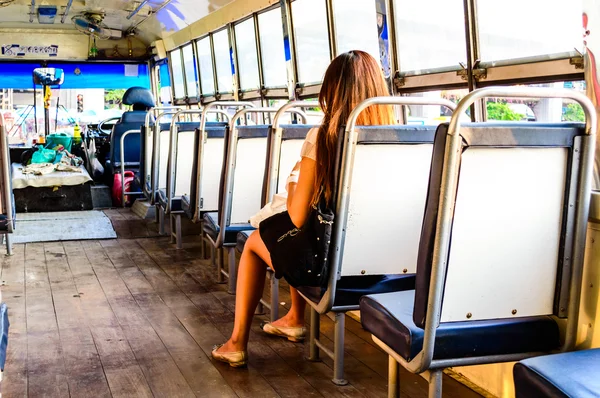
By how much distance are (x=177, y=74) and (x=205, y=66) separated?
1566mm

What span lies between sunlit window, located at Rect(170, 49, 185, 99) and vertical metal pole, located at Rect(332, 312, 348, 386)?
28.8ft

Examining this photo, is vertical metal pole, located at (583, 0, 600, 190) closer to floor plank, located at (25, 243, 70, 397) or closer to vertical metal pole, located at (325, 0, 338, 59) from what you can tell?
floor plank, located at (25, 243, 70, 397)

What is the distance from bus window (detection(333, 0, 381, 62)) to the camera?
16.8 ft

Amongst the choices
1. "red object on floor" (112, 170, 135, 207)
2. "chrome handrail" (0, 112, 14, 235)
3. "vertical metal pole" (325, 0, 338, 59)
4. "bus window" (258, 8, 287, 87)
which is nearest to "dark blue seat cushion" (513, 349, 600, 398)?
"chrome handrail" (0, 112, 14, 235)

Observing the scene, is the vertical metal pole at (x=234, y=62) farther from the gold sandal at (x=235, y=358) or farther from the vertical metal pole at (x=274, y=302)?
the gold sandal at (x=235, y=358)

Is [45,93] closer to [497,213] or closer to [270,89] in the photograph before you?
[270,89]

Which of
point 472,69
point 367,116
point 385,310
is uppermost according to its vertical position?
point 472,69

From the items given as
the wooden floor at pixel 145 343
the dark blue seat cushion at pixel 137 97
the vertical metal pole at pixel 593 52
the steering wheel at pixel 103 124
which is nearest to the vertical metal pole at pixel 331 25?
the wooden floor at pixel 145 343

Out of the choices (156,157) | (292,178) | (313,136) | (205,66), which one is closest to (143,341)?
(292,178)

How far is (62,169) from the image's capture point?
337 inches

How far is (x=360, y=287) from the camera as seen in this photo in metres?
2.67

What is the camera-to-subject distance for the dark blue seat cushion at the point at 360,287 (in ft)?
8.67

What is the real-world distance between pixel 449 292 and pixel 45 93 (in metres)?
11.0

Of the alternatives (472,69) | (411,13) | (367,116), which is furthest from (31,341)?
(411,13)
